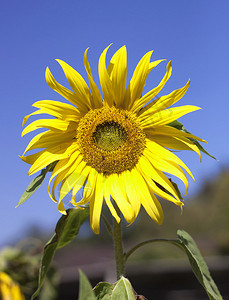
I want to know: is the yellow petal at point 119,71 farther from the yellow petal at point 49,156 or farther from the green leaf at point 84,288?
the green leaf at point 84,288

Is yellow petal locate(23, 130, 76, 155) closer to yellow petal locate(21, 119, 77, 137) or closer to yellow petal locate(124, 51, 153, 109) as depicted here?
yellow petal locate(21, 119, 77, 137)

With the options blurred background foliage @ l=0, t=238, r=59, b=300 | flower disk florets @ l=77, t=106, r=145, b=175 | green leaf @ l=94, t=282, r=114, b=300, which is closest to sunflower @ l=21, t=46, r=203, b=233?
flower disk florets @ l=77, t=106, r=145, b=175

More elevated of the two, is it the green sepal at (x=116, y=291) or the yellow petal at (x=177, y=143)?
the yellow petal at (x=177, y=143)

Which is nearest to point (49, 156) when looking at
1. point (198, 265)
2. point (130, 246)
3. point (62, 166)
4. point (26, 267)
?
point (62, 166)

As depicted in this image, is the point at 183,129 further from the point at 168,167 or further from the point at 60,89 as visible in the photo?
the point at 60,89

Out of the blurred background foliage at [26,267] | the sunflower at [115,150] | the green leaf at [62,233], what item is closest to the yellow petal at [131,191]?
the sunflower at [115,150]

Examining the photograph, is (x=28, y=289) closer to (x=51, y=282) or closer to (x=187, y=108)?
(x=51, y=282)

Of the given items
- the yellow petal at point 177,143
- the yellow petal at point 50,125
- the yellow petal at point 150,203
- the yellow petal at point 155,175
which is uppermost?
the yellow petal at point 50,125
